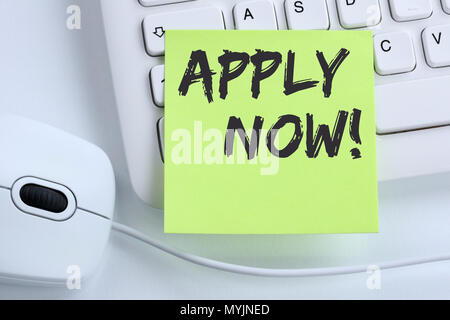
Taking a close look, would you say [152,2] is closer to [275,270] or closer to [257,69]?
[257,69]

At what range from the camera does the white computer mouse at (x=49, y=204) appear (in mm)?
328

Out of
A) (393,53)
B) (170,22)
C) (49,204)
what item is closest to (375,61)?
(393,53)

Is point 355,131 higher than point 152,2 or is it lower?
lower

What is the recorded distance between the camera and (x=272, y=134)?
0.36 meters

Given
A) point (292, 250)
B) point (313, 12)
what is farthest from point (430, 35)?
point (292, 250)

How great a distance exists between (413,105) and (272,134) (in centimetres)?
A: 10

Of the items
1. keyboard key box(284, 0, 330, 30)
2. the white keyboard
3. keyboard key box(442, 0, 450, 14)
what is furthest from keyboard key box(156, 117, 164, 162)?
keyboard key box(442, 0, 450, 14)

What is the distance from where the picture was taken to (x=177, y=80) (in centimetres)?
35

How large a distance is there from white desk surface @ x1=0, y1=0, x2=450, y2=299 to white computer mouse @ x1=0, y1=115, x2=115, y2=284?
1.4 inches

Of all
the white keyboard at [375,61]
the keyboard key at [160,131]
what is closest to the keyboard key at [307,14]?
the white keyboard at [375,61]

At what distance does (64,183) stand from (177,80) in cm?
11

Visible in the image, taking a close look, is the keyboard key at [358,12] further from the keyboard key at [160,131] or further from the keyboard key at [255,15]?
the keyboard key at [160,131]

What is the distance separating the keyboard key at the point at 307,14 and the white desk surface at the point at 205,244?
5.5 inches

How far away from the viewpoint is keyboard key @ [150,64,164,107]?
35 cm
